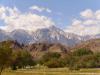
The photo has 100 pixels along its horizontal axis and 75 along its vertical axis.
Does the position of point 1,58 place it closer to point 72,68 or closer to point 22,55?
point 72,68

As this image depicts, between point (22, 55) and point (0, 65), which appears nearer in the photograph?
point (0, 65)

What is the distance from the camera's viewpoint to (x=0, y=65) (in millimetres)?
72750

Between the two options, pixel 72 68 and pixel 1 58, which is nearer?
pixel 1 58

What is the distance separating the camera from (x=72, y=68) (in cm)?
15538

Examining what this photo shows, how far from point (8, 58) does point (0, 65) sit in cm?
278

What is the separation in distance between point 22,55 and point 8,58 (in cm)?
12382

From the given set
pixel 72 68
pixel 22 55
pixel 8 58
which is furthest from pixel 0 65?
pixel 22 55

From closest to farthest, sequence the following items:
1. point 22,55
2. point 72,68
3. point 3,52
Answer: point 3,52, point 72,68, point 22,55

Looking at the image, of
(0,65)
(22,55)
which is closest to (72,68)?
(22,55)

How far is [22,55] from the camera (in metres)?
196

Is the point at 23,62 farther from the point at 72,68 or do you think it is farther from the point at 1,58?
the point at 1,58

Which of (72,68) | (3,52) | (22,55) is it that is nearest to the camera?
(3,52)

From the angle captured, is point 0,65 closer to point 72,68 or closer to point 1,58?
point 1,58

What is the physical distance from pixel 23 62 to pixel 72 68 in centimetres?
5276
